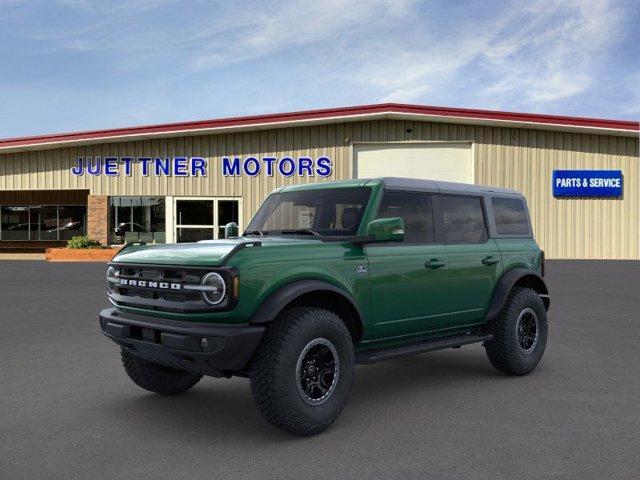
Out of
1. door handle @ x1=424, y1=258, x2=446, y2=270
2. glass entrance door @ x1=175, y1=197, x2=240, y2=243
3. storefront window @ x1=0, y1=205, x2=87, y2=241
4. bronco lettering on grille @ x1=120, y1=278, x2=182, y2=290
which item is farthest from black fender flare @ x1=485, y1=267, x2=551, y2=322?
storefront window @ x1=0, y1=205, x2=87, y2=241

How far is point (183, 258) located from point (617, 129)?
80.6ft

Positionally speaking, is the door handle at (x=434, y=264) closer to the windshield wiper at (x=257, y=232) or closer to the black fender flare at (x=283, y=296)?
the black fender flare at (x=283, y=296)

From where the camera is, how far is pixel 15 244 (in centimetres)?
3206

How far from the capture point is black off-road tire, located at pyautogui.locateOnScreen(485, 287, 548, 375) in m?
6.02

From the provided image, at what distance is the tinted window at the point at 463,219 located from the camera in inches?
229

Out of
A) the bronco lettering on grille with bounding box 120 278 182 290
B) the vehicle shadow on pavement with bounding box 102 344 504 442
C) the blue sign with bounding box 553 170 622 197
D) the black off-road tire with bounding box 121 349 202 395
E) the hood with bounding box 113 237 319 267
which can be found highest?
the blue sign with bounding box 553 170 622 197

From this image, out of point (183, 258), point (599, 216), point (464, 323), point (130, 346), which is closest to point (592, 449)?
point (464, 323)

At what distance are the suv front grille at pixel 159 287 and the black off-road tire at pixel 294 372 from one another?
17.6 inches

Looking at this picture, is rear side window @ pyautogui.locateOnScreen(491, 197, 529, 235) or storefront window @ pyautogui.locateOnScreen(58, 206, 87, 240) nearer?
rear side window @ pyautogui.locateOnScreen(491, 197, 529, 235)

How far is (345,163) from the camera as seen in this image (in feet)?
85.6

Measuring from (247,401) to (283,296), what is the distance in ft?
4.69

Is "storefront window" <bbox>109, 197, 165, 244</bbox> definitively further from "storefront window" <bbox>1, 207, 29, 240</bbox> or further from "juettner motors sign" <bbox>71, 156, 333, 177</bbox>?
"storefront window" <bbox>1, 207, 29, 240</bbox>

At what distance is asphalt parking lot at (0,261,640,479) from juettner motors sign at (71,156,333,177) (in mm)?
19091

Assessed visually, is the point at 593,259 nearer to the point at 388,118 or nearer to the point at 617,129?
the point at 617,129
